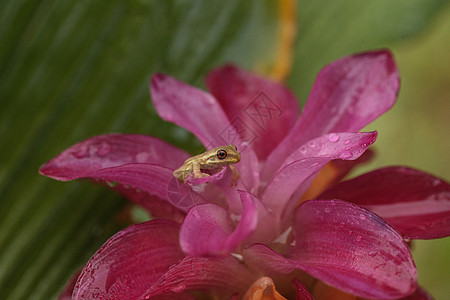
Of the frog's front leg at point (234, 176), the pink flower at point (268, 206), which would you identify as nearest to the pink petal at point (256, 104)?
the pink flower at point (268, 206)

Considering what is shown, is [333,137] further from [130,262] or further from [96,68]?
[96,68]

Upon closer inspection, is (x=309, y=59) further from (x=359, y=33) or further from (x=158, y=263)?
(x=158, y=263)

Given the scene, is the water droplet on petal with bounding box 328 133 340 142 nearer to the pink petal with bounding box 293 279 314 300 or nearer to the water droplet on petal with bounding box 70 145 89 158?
the pink petal with bounding box 293 279 314 300

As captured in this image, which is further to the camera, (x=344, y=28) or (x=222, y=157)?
(x=344, y=28)

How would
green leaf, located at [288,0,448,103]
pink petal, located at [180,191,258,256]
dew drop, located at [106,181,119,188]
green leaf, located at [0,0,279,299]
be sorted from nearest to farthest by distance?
pink petal, located at [180,191,258,256] < dew drop, located at [106,181,119,188] < green leaf, located at [0,0,279,299] < green leaf, located at [288,0,448,103]

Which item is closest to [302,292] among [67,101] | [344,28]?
[67,101]

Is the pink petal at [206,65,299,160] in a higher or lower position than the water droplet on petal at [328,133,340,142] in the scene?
lower

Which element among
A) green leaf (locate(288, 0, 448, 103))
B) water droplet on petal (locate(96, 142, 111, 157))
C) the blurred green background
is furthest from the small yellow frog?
green leaf (locate(288, 0, 448, 103))

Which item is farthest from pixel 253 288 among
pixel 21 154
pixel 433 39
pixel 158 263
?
pixel 433 39
